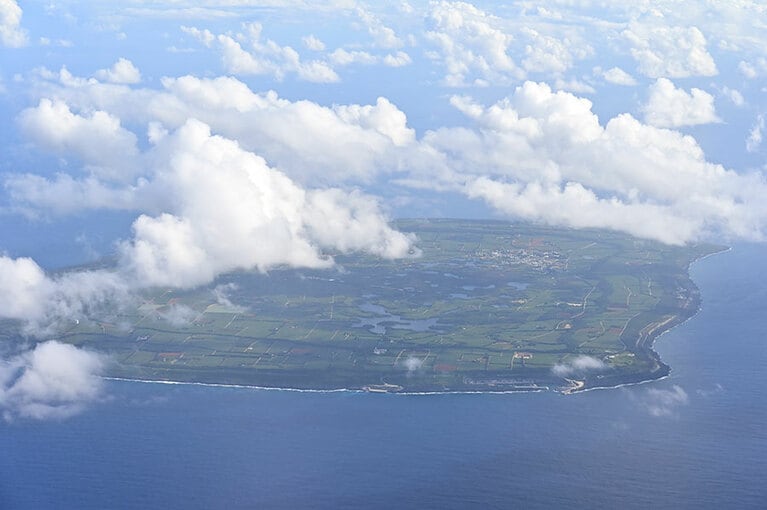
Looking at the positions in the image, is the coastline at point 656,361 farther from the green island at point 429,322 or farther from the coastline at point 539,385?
the green island at point 429,322

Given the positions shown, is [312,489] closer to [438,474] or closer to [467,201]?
[438,474]

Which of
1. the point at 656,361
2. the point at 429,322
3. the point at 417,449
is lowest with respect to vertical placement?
the point at 417,449

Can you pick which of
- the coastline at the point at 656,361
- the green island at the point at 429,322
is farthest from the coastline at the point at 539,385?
the green island at the point at 429,322

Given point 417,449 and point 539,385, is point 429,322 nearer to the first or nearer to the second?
point 539,385

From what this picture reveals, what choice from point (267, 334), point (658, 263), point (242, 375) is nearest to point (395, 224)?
point (658, 263)

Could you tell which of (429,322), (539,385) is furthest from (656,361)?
(429,322)

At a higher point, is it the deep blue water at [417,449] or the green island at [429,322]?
the green island at [429,322]
